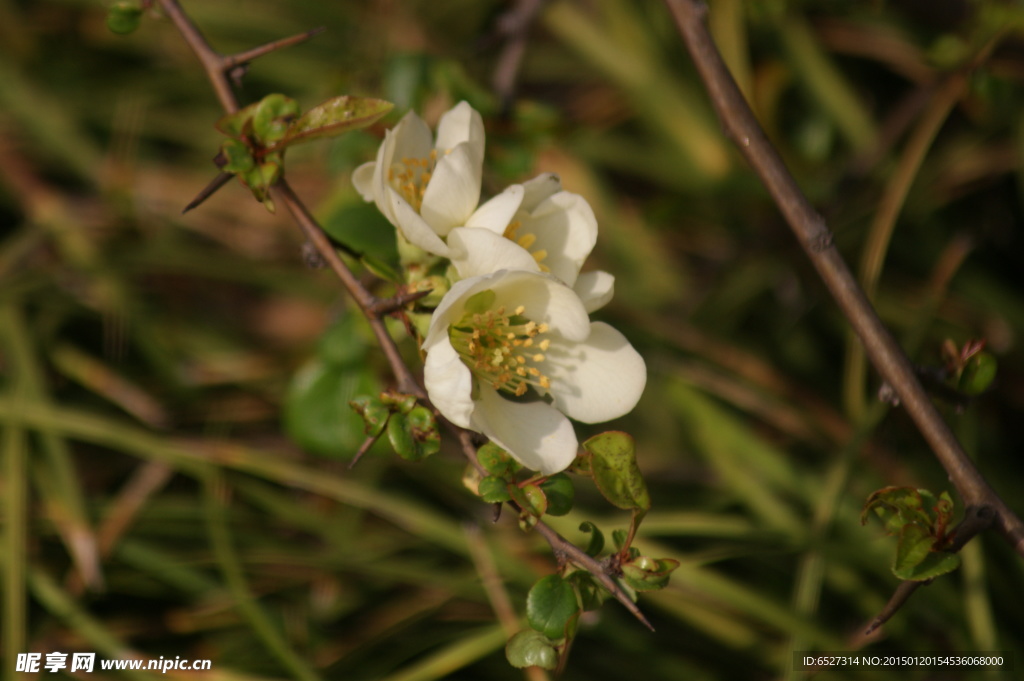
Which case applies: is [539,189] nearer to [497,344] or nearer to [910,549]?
[497,344]

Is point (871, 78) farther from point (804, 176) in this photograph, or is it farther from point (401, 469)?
point (401, 469)

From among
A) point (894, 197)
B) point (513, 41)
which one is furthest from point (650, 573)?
point (894, 197)

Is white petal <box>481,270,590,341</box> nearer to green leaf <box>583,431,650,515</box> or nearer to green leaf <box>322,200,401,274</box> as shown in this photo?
green leaf <box>583,431,650,515</box>

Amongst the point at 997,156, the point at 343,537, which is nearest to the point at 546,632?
the point at 343,537

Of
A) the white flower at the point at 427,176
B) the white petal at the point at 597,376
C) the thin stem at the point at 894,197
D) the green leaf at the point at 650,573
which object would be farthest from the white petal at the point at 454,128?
the thin stem at the point at 894,197

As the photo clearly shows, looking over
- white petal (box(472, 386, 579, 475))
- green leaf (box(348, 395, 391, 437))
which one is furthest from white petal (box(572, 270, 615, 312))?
green leaf (box(348, 395, 391, 437))

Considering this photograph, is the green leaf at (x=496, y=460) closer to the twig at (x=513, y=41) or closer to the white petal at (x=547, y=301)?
the white petal at (x=547, y=301)
